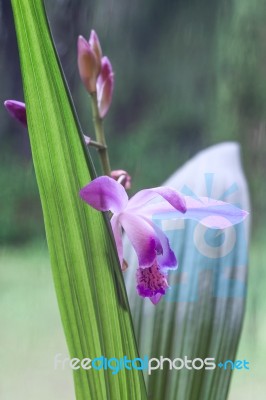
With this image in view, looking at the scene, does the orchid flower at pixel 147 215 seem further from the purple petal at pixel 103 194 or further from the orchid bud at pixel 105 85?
the orchid bud at pixel 105 85

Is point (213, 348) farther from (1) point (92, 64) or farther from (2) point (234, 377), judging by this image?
(1) point (92, 64)

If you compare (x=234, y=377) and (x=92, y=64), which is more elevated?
(x=92, y=64)

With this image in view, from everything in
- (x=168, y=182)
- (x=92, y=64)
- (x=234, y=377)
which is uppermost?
(x=92, y=64)

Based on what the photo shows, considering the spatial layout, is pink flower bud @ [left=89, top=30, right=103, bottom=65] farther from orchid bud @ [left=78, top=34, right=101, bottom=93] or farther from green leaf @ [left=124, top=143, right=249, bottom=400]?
green leaf @ [left=124, top=143, right=249, bottom=400]

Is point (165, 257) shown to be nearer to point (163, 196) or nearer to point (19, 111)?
point (163, 196)

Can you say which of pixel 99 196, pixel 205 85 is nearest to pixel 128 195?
pixel 99 196

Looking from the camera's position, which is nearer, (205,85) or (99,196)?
(99,196)

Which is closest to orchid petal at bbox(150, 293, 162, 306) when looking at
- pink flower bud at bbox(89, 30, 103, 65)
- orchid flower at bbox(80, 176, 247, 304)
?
orchid flower at bbox(80, 176, 247, 304)
